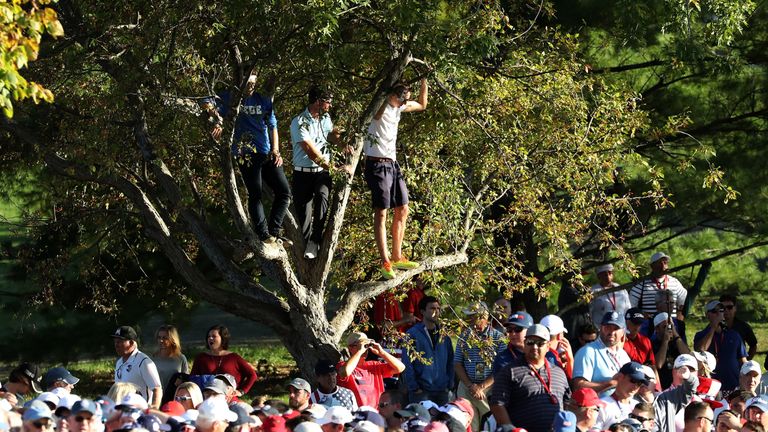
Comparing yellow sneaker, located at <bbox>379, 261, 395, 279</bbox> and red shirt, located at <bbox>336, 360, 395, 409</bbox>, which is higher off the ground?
yellow sneaker, located at <bbox>379, 261, 395, 279</bbox>

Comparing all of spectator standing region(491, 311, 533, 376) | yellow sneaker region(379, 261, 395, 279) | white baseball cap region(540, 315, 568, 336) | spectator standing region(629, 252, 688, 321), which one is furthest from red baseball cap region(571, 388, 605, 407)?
spectator standing region(629, 252, 688, 321)

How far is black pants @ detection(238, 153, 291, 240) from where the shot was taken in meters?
11.9

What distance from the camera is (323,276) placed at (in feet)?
41.1

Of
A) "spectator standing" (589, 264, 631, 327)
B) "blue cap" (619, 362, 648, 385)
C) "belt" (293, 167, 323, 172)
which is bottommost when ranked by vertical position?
"blue cap" (619, 362, 648, 385)

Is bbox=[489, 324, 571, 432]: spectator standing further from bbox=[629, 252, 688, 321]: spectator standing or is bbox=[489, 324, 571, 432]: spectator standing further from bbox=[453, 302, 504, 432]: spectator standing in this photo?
bbox=[629, 252, 688, 321]: spectator standing

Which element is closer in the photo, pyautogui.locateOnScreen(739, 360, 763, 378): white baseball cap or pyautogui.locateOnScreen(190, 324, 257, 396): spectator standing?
pyautogui.locateOnScreen(190, 324, 257, 396): spectator standing

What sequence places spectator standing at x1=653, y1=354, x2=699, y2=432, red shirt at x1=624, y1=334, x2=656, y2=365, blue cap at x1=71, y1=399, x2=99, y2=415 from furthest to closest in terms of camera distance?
red shirt at x1=624, y1=334, x2=656, y2=365, spectator standing at x1=653, y1=354, x2=699, y2=432, blue cap at x1=71, y1=399, x2=99, y2=415

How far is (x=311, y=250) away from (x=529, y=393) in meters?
2.95

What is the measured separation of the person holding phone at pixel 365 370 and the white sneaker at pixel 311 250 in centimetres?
102

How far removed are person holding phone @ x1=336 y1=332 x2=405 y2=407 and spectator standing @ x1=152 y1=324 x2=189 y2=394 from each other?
1424 mm

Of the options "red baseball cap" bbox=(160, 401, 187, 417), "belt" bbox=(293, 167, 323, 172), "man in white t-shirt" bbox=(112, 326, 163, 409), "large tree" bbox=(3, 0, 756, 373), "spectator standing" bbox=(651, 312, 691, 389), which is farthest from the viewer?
"spectator standing" bbox=(651, 312, 691, 389)

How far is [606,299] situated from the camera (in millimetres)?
15141

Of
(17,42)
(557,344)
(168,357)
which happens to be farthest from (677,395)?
(17,42)

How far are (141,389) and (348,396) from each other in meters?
1.68
